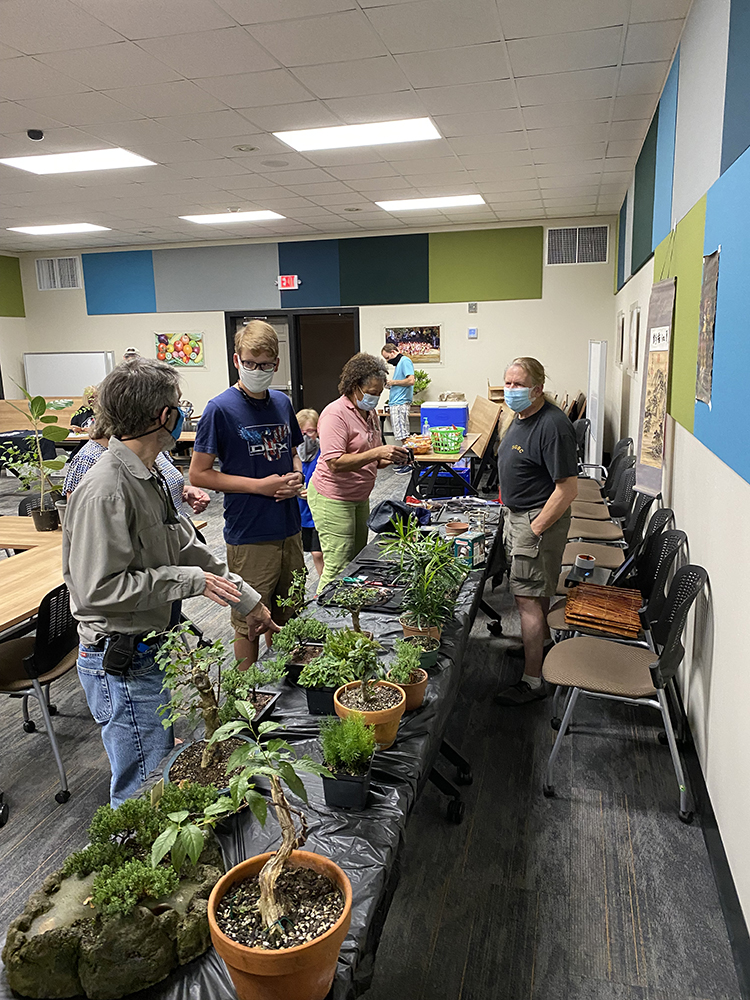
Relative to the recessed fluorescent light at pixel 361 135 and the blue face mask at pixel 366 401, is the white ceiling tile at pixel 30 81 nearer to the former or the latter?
the recessed fluorescent light at pixel 361 135

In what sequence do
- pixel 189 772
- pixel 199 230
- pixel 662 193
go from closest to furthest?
pixel 189 772, pixel 662 193, pixel 199 230

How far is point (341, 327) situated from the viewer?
1270cm

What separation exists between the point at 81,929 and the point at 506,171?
6.71 metres

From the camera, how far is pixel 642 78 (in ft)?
13.4

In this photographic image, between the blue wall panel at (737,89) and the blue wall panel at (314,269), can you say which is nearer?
the blue wall panel at (737,89)

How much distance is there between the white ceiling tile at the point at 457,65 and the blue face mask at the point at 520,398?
74.0 inches

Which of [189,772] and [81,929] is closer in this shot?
[81,929]

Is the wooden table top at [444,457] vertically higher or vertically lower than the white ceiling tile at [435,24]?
lower

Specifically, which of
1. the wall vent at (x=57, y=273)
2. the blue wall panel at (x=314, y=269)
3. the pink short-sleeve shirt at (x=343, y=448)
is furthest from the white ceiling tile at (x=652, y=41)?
the wall vent at (x=57, y=273)

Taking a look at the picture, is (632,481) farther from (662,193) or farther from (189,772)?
(189,772)

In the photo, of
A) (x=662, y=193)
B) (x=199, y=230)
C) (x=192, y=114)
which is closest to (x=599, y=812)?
(x=662, y=193)

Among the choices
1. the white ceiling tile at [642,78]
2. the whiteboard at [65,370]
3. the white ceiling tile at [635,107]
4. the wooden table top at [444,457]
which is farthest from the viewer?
the whiteboard at [65,370]

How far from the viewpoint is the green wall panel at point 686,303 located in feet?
9.32

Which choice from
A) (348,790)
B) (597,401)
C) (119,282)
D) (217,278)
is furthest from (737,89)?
(119,282)
